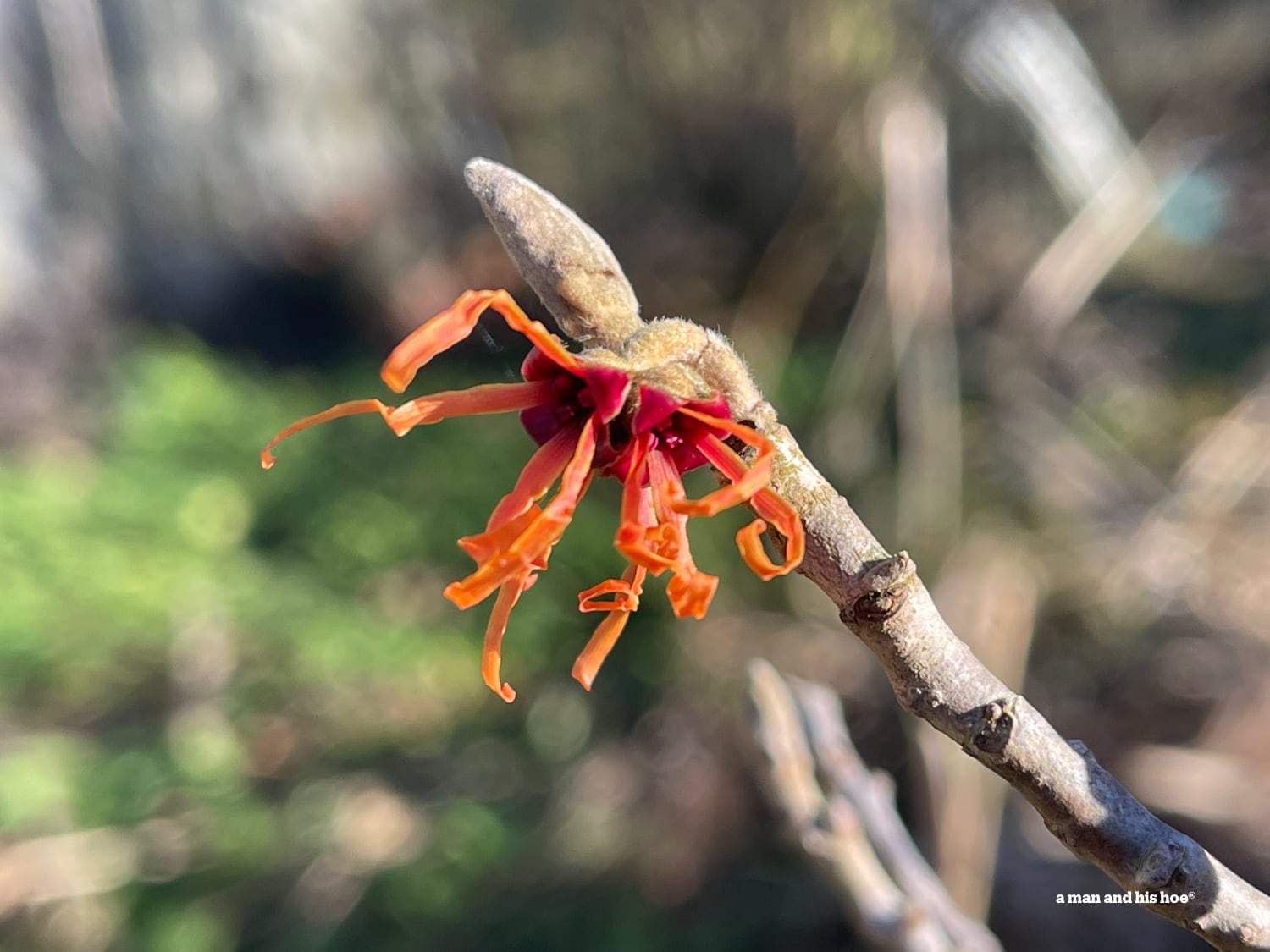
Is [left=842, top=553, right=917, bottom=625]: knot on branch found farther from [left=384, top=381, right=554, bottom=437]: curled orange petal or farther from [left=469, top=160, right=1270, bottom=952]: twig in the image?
[left=384, top=381, right=554, bottom=437]: curled orange petal

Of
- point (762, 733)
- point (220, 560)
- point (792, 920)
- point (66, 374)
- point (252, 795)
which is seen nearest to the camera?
point (762, 733)

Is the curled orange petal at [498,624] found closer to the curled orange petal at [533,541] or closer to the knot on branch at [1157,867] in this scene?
the curled orange petal at [533,541]

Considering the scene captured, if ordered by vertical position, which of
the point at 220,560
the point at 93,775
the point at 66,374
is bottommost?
the point at 93,775

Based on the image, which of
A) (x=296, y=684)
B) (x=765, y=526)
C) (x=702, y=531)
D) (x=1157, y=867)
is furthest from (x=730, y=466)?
(x=296, y=684)

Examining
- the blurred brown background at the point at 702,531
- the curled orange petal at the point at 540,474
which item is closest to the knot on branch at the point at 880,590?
the curled orange petal at the point at 540,474

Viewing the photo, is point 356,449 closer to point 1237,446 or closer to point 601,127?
point 601,127

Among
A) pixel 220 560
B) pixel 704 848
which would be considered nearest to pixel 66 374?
pixel 220 560

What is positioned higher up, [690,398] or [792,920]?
[690,398]
